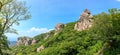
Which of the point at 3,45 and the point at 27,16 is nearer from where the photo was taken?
the point at 3,45

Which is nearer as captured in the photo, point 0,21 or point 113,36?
point 0,21

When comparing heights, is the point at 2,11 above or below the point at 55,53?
above

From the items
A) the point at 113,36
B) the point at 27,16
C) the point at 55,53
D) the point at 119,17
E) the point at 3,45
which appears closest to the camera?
the point at 3,45

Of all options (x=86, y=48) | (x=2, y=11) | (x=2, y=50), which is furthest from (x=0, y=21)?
(x=86, y=48)

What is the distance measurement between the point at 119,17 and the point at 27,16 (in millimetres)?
64243

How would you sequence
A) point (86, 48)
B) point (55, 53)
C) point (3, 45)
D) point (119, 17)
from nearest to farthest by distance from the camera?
point (3, 45)
point (119, 17)
point (86, 48)
point (55, 53)

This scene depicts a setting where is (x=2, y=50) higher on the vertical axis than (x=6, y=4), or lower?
lower

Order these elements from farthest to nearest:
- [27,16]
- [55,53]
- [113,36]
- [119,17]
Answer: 1. [55,53]
2. [119,17]
3. [113,36]
4. [27,16]

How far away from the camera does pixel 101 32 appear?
93.6 m

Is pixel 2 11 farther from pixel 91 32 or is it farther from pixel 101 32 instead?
pixel 91 32

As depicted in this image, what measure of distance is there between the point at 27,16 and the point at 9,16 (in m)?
2.53

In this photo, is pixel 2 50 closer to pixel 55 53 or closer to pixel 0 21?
pixel 0 21

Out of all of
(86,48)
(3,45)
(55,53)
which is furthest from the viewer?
(55,53)

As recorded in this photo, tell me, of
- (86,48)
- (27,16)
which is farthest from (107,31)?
(86,48)
